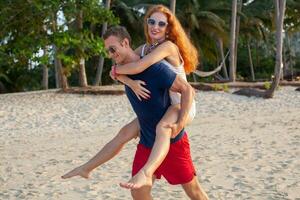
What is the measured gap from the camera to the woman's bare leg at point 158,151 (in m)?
2.41

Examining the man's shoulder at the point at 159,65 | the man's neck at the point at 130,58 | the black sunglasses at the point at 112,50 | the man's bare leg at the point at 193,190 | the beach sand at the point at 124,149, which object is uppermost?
the black sunglasses at the point at 112,50

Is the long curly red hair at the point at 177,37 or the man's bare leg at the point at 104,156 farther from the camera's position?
the man's bare leg at the point at 104,156

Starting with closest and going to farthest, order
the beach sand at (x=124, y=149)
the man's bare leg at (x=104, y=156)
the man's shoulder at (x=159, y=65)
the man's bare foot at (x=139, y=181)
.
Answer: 1. the man's bare foot at (x=139, y=181)
2. the man's shoulder at (x=159, y=65)
3. the man's bare leg at (x=104, y=156)
4. the beach sand at (x=124, y=149)

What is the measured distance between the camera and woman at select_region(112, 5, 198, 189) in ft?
8.29

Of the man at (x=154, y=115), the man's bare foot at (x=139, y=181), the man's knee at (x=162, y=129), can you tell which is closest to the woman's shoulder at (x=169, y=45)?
the man at (x=154, y=115)

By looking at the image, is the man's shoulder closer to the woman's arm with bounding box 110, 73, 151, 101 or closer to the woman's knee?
the woman's arm with bounding box 110, 73, 151, 101

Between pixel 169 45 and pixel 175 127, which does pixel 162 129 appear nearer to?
pixel 175 127

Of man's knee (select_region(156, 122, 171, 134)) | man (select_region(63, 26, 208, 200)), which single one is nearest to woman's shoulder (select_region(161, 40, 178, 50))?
man (select_region(63, 26, 208, 200))

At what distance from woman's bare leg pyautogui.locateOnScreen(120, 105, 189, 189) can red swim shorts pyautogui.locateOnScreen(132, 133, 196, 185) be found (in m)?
0.22

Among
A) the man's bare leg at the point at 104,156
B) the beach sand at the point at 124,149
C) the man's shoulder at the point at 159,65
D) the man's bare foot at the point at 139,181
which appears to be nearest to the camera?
the man's bare foot at the point at 139,181

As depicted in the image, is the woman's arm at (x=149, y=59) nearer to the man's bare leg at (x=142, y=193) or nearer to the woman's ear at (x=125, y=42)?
the woman's ear at (x=125, y=42)

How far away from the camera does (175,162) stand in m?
2.80

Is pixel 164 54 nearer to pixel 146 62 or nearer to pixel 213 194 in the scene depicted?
pixel 146 62

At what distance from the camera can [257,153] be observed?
705 centimetres
